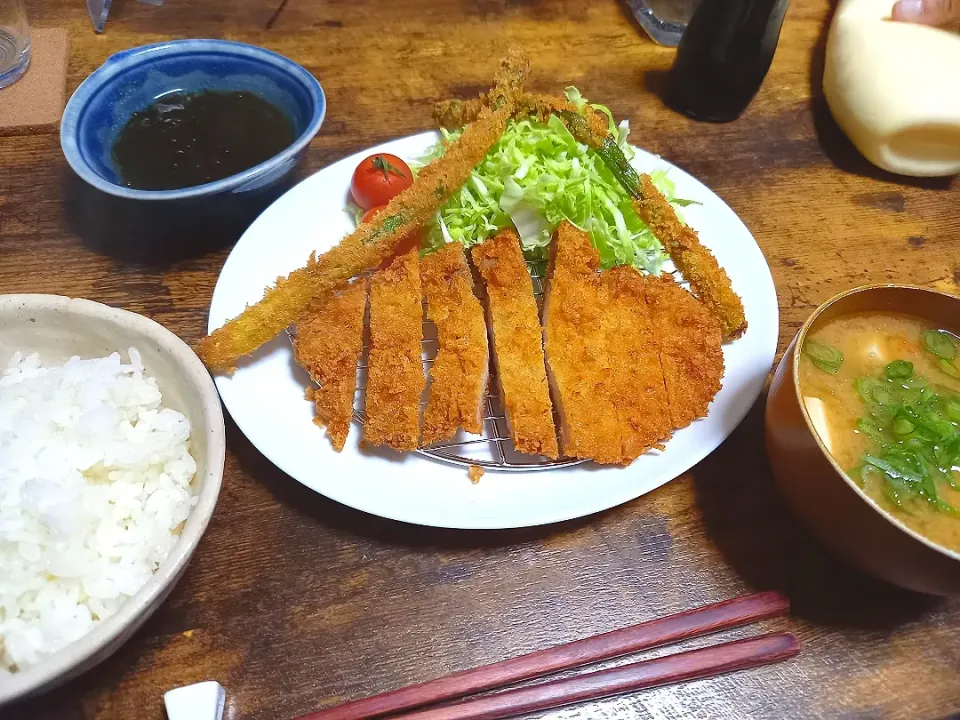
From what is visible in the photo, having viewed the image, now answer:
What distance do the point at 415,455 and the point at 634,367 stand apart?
0.74 meters

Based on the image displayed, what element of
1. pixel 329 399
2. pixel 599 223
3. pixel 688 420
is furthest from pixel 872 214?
pixel 329 399

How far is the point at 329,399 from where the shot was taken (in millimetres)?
2041

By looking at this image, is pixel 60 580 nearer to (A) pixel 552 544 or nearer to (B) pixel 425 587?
(B) pixel 425 587

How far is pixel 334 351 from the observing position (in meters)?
2.10

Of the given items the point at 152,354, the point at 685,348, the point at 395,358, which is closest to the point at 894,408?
the point at 685,348

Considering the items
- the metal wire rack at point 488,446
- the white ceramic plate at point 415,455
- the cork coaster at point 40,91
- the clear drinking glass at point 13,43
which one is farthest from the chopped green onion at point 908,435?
the clear drinking glass at point 13,43

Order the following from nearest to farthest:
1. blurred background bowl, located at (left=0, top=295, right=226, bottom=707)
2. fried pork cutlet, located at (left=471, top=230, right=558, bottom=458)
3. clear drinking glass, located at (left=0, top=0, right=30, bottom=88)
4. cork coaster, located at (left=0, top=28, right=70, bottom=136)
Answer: blurred background bowl, located at (left=0, top=295, right=226, bottom=707) → fried pork cutlet, located at (left=471, top=230, right=558, bottom=458) → cork coaster, located at (left=0, top=28, right=70, bottom=136) → clear drinking glass, located at (left=0, top=0, right=30, bottom=88)

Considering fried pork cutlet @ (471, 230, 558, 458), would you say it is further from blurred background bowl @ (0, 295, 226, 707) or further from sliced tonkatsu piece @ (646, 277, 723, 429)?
Answer: blurred background bowl @ (0, 295, 226, 707)

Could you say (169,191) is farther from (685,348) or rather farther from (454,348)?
(685,348)

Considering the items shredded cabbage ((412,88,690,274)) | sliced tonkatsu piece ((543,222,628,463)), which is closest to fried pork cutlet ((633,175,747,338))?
shredded cabbage ((412,88,690,274))

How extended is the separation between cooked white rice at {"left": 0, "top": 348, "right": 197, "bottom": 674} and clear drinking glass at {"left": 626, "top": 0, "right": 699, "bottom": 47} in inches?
121

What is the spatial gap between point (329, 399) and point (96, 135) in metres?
1.41

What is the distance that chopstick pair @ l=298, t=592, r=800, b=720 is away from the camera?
1659 millimetres

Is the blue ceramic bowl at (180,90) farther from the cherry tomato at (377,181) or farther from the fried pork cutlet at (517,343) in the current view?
the fried pork cutlet at (517,343)
